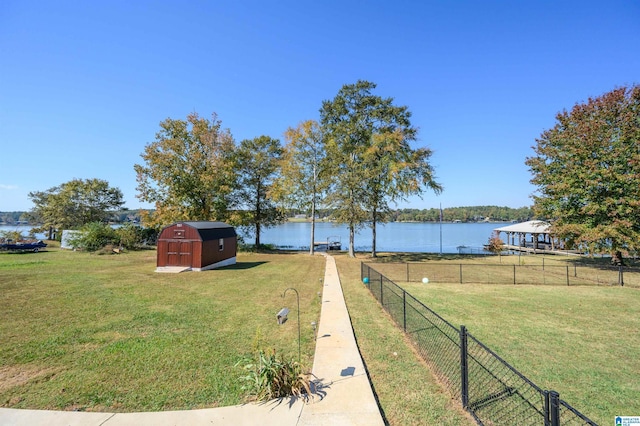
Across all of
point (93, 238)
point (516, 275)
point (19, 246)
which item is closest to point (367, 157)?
point (516, 275)

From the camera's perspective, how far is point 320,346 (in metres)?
7.34

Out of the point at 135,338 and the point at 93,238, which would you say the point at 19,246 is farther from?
the point at 135,338

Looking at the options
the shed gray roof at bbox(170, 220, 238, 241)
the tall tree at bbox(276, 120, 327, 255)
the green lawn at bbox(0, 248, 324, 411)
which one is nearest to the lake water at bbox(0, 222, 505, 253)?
the tall tree at bbox(276, 120, 327, 255)

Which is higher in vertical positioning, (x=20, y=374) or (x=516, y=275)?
(x=516, y=275)

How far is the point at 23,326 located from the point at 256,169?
2926 centimetres

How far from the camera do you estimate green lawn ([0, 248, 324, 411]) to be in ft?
17.2

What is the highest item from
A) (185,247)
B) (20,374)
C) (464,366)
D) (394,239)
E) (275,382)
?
(185,247)

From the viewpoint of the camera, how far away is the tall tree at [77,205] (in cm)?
4262

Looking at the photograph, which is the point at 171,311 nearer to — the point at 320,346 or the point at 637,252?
the point at 320,346

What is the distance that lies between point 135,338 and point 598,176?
2838cm

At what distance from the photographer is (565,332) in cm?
861

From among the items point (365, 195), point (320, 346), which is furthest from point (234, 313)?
point (365, 195)

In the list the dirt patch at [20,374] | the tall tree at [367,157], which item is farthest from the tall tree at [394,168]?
the dirt patch at [20,374]

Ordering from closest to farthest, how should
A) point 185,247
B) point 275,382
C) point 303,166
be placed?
point 275,382, point 185,247, point 303,166
